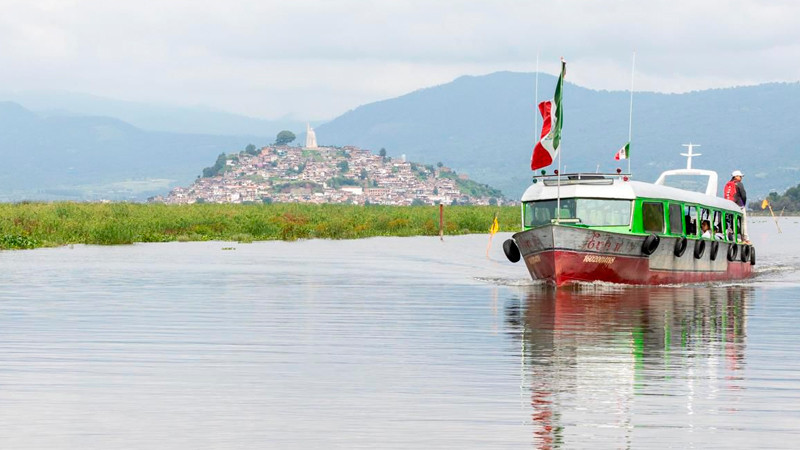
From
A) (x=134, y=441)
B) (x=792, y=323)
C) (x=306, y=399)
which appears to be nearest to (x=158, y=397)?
(x=306, y=399)

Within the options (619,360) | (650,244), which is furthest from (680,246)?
(619,360)

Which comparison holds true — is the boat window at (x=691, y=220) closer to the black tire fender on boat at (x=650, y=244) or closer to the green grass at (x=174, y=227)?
the black tire fender on boat at (x=650, y=244)

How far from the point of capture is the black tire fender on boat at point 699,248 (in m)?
34.3

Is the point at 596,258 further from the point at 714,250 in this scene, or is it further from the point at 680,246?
the point at 714,250

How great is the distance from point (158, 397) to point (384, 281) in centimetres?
2037

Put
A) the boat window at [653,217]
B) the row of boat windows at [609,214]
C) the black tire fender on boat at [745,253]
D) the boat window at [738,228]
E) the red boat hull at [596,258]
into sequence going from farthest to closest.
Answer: the boat window at [738,228], the black tire fender on boat at [745,253], the boat window at [653,217], the row of boat windows at [609,214], the red boat hull at [596,258]

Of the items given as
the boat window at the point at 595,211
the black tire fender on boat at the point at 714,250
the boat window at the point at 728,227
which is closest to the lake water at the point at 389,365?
the boat window at the point at 595,211

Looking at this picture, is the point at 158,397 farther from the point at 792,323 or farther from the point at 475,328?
the point at 792,323

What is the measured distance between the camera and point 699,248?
34.5 metres

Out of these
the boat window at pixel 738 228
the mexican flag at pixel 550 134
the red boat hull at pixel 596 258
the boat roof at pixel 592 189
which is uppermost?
the mexican flag at pixel 550 134

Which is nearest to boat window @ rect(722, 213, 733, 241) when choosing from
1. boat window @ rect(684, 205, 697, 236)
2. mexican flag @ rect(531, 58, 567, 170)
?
boat window @ rect(684, 205, 697, 236)

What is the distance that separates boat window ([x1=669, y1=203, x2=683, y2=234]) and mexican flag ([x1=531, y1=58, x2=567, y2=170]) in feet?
11.6

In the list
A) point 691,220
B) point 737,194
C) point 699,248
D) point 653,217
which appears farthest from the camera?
point 737,194

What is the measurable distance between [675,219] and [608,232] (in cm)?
321
